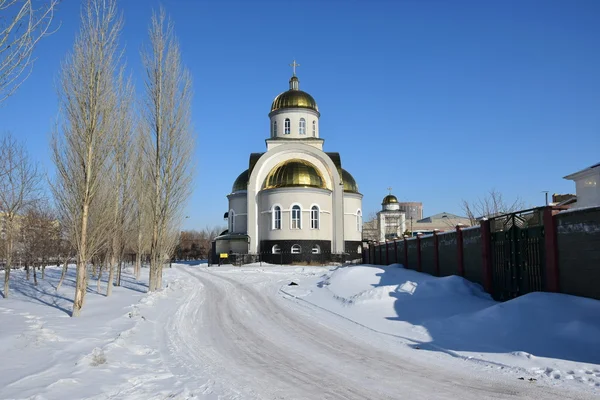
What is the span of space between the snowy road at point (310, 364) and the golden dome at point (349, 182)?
3189 centimetres

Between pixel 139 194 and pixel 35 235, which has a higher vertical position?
pixel 139 194

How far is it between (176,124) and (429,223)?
82.2 meters

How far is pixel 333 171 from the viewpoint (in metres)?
42.2

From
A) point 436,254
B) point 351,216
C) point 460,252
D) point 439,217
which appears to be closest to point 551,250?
point 460,252

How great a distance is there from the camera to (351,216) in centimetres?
4378

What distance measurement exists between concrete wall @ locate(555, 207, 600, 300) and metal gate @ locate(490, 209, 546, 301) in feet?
2.32

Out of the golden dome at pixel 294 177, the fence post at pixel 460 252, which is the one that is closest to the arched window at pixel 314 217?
the golden dome at pixel 294 177

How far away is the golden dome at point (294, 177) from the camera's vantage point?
39.6 metres

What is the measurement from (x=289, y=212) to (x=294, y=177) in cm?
312

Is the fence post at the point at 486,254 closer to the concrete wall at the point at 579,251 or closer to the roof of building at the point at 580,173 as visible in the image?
the concrete wall at the point at 579,251

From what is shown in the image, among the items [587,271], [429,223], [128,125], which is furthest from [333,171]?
[429,223]

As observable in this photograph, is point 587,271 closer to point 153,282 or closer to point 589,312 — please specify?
point 589,312

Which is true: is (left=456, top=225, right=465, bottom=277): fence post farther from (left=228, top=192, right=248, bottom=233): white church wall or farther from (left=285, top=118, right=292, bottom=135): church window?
(left=285, top=118, right=292, bottom=135): church window

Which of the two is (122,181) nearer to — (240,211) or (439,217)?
(240,211)
